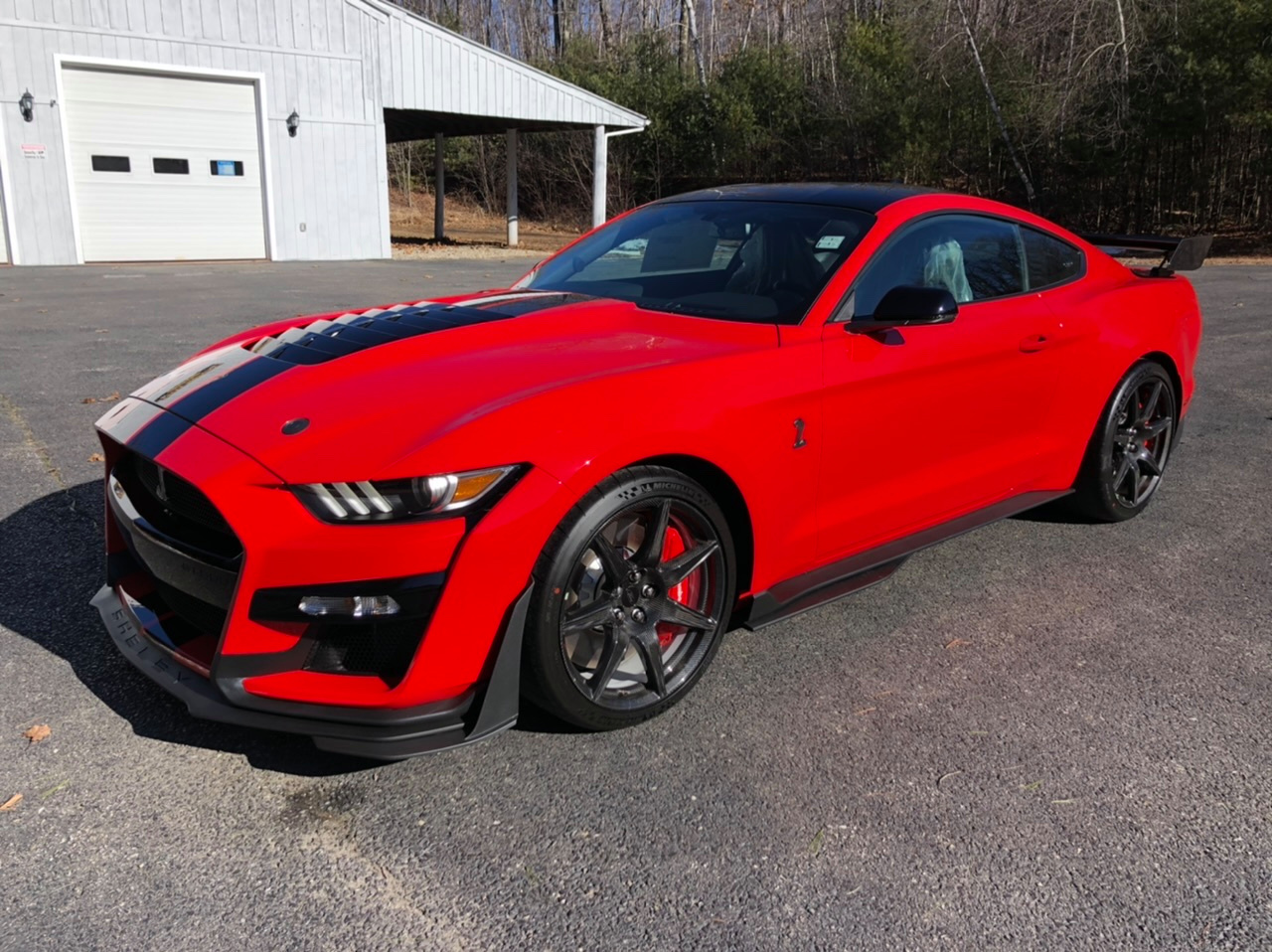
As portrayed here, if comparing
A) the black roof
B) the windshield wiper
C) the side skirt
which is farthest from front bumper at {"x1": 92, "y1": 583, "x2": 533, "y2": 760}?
the black roof

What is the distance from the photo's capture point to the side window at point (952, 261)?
3.60 meters

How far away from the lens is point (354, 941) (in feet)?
7.02

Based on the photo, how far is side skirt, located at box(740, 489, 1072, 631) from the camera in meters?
3.19

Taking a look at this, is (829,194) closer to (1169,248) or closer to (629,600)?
(629,600)

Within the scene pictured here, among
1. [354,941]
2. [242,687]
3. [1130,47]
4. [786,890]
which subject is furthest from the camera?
[1130,47]

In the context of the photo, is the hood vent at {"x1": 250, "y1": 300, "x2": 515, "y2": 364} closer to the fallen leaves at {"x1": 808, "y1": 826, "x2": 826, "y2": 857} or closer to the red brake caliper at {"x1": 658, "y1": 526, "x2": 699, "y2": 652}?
the red brake caliper at {"x1": 658, "y1": 526, "x2": 699, "y2": 652}

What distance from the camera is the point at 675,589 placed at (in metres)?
3.10

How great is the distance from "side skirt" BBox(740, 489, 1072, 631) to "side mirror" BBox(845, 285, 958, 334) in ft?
2.57

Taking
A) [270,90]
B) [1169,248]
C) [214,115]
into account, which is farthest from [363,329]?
[270,90]

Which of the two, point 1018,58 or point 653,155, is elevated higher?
point 1018,58

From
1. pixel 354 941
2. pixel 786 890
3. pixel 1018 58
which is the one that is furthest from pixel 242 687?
pixel 1018 58

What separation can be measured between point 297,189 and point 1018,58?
18.2 metres

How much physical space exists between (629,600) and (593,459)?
0.46 meters

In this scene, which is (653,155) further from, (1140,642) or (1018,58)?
(1140,642)
